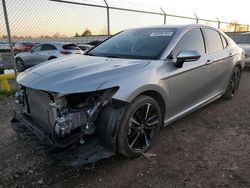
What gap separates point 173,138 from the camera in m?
3.58

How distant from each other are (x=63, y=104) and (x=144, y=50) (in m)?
1.47

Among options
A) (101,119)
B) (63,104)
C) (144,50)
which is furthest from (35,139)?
(144,50)

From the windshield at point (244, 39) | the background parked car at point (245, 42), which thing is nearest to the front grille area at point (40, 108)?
the background parked car at point (245, 42)

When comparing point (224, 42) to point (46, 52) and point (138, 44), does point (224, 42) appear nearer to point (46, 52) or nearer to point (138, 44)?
point (138, 44)

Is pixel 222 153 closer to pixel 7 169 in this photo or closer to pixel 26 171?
pixel 26 171

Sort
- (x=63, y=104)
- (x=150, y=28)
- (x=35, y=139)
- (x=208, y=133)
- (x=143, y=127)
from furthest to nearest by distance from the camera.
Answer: (x=150, y=28) < (x=208, y=133) < (x=143, y=127) < (x=35, y=139) < (x=63, y=104)

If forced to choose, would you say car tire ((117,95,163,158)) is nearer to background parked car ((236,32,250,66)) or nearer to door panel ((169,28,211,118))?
door panel ((169,28,211,118))

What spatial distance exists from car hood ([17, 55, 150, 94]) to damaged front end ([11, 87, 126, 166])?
0.34 ft

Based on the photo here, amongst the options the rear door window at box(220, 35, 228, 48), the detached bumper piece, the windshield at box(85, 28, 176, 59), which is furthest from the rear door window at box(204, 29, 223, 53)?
the detached bumper piece

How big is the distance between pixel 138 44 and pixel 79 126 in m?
1.68

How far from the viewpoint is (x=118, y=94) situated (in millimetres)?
2553

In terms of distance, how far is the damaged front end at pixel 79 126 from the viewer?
2.45 meters

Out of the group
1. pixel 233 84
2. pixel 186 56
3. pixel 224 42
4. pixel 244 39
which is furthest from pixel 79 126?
pixel 244 39

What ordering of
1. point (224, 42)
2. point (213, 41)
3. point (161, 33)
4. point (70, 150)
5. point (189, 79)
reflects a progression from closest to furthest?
point (70, 150), point (189, 79), point (161, 33), point (213, 41), point (224, 42)
